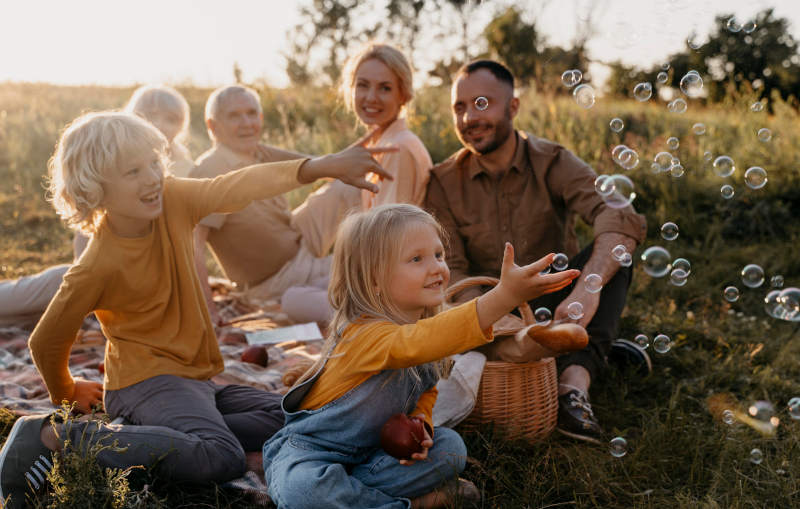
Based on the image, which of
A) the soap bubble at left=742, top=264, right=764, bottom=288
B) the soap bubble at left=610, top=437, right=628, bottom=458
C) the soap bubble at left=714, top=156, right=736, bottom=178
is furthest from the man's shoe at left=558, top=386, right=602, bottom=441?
the soap bubble at left=714, top=156, right=736, bottom=178

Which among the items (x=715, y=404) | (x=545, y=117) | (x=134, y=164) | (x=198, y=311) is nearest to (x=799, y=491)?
(x=715, y=404)

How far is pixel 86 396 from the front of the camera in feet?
8.34

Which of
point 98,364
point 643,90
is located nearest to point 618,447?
point 643,90

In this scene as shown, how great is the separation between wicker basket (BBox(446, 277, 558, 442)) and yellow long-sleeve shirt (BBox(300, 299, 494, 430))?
46 centimetres

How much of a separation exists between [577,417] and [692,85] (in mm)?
1614

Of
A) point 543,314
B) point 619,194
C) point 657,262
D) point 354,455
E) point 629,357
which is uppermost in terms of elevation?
point 619,194

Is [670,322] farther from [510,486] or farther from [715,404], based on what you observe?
[510,486]

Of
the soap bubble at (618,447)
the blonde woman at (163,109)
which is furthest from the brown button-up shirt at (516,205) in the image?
the blonde woman at (163,109)

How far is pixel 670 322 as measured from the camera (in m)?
3.77

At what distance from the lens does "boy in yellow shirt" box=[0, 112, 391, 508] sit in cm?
207

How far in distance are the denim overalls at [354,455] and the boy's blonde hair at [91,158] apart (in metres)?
1.04

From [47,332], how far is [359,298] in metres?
1.18

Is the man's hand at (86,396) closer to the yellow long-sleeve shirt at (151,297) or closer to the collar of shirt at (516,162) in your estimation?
the yellow long-sleeve shirt at (151,297)

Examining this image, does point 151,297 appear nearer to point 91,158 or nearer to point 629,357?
point 91,158
